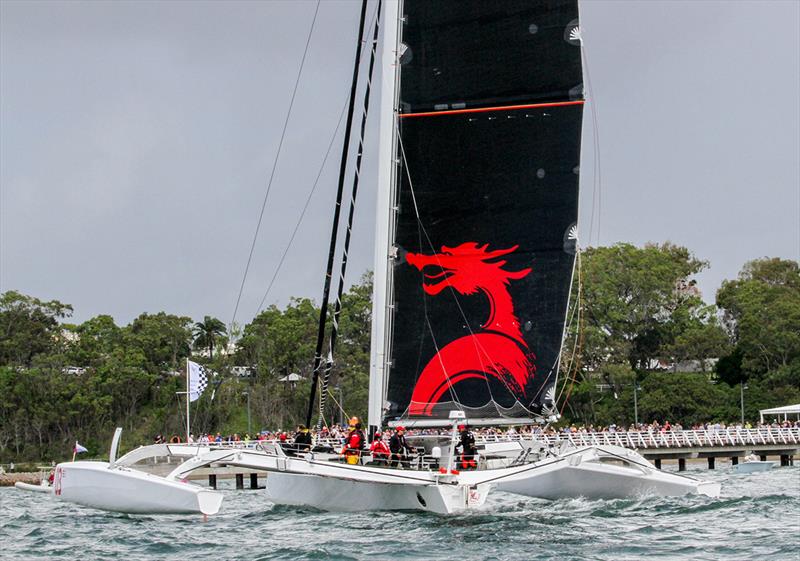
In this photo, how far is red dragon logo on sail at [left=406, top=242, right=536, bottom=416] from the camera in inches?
996

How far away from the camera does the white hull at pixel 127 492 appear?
72.7 feet

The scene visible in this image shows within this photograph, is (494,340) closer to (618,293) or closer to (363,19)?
(363,19)

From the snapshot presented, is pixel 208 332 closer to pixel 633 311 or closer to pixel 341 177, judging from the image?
pixel 633 311

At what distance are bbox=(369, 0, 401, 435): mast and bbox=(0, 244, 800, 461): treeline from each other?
43880 millimetres

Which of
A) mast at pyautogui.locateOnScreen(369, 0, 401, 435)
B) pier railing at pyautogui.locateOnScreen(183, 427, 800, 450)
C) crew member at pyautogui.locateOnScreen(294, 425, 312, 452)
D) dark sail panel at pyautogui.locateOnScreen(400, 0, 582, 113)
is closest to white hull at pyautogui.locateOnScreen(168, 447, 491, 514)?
crew member at pyautogui.locateOnScreen(294, 425, 312, 452)

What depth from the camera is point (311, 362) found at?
7581 cm

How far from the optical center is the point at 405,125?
25438 millimetres

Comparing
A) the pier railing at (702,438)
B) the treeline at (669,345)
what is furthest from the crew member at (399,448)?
the treeline at (669,345)

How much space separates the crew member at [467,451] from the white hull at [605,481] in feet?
2.17

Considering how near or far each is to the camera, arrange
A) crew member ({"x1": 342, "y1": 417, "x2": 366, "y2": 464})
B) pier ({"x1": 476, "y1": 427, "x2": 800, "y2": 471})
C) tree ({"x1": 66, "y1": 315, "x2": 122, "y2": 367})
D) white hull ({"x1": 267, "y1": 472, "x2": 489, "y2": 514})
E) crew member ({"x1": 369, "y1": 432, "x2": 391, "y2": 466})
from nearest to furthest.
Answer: white hull ({"x1": 267, "y1": 472, "x2": 489, "y2": 514}) → crew member ({"x1": 369, "y1": 432, "x2": 391, "y2": 466}) → crew member ({"x1": 342, "y1": 417, "x2": 366, "y2": 464}) → pier ({"x1": 476, "y1": 427, "x2": 800, "y2": 471}) → tree ({"x1": 66, "y1": 315, "x2": 122, "y2": 367})

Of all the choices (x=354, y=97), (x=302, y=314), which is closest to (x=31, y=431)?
(x=302, y=314)

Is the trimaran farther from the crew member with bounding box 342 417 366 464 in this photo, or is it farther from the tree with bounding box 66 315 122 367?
the tree with bounding box 66 315 122 367

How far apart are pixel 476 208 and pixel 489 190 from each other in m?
0.43

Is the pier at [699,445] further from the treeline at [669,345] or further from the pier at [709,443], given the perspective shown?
the treeline at [669,345]
